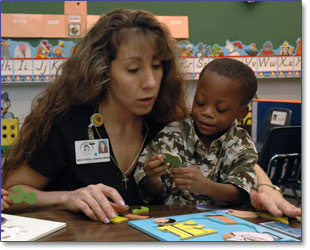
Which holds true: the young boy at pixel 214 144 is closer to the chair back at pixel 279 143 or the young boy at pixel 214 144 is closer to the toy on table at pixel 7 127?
the chair back at pixel 279 143

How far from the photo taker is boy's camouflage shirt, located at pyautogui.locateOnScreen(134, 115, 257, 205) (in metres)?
1.12

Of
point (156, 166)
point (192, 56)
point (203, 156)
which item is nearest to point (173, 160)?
point (156, 166)

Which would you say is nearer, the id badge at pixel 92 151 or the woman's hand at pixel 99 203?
the woman's hand at pixel 99 203

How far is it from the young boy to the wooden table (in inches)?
4.6

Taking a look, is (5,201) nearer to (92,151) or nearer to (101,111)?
(92,151)

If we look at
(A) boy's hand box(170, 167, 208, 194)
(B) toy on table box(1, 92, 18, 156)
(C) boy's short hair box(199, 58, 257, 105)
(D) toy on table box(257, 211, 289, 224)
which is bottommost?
(D) toy on table box(257, 211, 289, 224)

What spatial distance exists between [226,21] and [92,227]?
778mm

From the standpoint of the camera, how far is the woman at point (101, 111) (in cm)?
115

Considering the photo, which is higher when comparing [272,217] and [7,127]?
[7,127]

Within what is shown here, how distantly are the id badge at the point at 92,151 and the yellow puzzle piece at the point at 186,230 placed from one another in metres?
0.43

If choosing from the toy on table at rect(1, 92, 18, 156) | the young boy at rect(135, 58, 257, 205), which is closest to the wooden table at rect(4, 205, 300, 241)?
the young boy at rect(135, 58, 257, 205)

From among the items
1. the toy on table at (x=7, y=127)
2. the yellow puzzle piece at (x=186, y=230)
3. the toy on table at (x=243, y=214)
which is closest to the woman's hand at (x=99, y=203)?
the yellow puzzle piece at (x=186, y=230)

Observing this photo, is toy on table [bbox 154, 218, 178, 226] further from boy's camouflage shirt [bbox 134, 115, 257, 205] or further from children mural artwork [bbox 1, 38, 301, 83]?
children mural artwork [bbox 1, 38, 301, 83]

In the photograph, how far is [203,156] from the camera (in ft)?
3.74
